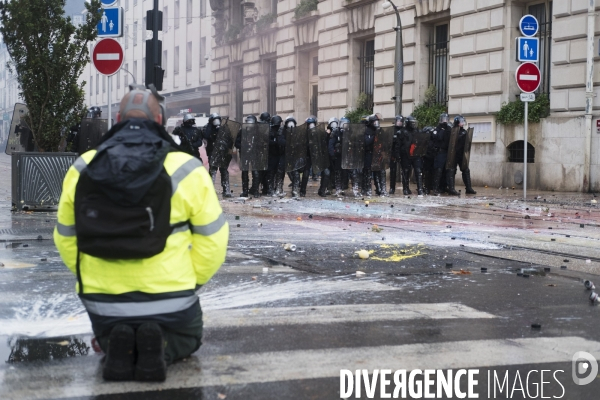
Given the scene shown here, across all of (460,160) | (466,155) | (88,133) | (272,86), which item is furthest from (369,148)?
(272,86)

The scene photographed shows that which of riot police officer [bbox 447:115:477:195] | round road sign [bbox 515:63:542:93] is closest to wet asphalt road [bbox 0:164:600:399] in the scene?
round road sign [bbox 515:63:542:93]

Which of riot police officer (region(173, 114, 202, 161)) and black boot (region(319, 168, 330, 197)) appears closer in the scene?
riot police officer (region(173, 114, 202, 161))

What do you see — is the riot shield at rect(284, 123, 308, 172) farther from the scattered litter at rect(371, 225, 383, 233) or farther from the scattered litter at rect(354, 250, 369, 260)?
the scattered litter at rect(354, 250, 369, 260)

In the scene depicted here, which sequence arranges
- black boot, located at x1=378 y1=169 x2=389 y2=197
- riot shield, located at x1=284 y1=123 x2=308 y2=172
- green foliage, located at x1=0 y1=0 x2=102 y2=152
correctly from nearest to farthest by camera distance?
green foliage, located at x1=0 y1=0 x2=102 y2=152, riot shield, located at x1=284 y1=123 x2=308 y2=172, black boot, located at x1=378 y1=169 x2=389 y2=197

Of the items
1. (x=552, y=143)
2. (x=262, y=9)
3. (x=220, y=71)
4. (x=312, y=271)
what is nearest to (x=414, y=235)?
(x=312, y=271)

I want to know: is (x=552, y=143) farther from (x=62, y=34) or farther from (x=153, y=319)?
(x=153, y=319)

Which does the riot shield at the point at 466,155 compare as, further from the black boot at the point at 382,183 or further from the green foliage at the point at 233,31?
the green foliage at the point at 233,31

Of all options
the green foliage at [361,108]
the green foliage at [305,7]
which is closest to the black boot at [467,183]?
the green foliage at [361,108]

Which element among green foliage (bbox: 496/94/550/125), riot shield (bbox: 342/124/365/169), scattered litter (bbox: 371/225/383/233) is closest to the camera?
scattered litter (bbox: 371/225/383/233)

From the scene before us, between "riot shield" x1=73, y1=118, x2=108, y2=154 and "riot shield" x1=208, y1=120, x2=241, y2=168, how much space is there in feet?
8.46

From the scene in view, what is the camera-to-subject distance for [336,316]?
5.96 metres

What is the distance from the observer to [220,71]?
44.4 m

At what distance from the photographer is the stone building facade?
21609 millimetres

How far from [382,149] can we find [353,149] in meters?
0.80
